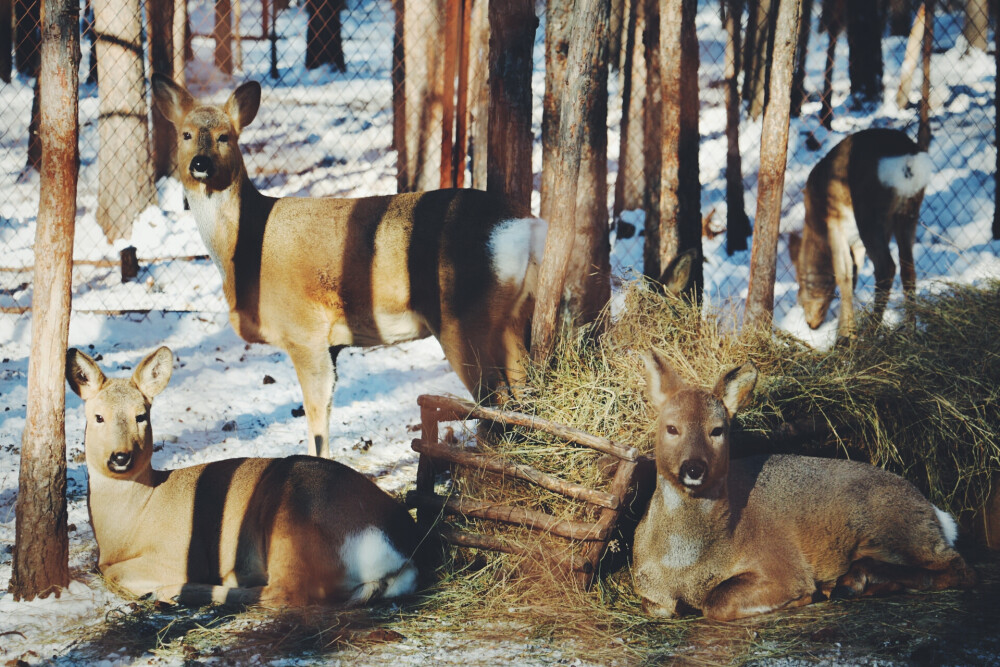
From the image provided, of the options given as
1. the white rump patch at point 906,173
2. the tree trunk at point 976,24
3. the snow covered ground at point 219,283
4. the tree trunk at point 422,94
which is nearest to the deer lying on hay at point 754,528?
the snow covered ground at point 219,283

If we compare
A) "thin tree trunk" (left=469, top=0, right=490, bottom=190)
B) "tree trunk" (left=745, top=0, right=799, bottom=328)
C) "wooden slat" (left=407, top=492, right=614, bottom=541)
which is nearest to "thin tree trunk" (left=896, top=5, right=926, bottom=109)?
"thin tree trunk" (left=469, top=0, right=490, bottom=190)

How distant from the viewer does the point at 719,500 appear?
15.1 ft

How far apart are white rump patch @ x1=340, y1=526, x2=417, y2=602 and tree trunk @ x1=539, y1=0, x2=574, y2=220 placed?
2310 mm

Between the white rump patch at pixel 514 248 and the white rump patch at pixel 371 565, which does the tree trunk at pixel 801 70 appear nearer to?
the white rump patch at pixel 514 248

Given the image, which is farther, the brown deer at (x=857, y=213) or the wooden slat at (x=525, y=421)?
the brown deer at (x=857, y=213)

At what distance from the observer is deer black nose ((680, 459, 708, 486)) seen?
14.3 ft

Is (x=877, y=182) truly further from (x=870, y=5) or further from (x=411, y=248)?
(x=870, y=5)

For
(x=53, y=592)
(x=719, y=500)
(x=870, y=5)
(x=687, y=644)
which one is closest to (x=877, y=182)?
(x=719, y=500)

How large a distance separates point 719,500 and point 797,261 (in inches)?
274

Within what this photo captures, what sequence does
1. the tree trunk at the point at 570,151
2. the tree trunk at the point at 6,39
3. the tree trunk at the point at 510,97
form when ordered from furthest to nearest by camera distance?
the tree trunk at the point at 6,39
the tree trunk at the point at 510,97
the tree trunk at the point at 570,151

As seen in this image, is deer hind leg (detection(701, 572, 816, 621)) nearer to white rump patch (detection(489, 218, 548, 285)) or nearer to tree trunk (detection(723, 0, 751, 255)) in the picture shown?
white rump patch (detection(489, 218, 548, 285))

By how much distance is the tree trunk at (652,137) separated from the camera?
9.70 metres

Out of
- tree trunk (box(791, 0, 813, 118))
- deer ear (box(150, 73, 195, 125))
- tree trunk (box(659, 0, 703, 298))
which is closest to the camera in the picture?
deer ear (box(150, 73, 195, 125))

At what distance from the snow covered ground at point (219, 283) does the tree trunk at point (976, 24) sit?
448 mm
